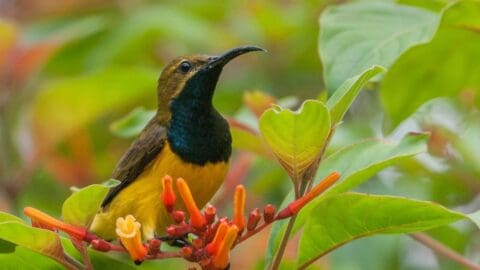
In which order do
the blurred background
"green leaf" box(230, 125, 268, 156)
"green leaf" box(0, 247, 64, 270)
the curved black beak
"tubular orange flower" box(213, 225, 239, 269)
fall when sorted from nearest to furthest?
1. "tubular orange flower" box(213, 225, 239, 269)
2. "green leaf" box(0, 247, 64, 270)
3. the curved black beak
4. "green leaf" box(230, 125, 268, 156)
5. the blurred background

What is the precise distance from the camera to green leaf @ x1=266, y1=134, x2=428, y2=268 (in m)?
2.20

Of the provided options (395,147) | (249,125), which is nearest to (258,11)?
(249,125)

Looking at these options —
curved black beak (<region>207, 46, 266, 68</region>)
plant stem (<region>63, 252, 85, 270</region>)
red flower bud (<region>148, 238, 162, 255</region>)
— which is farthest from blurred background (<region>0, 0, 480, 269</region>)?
red flower bud (<region>148, 238, 162, 255</region>)

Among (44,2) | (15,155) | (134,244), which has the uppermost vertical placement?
(134,244)

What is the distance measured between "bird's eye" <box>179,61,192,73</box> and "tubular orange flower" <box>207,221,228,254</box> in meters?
1.21

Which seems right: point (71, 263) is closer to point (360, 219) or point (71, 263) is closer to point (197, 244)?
point (197, 244)

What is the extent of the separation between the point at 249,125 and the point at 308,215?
813 millimetres

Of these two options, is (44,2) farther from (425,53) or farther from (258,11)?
(425,53)

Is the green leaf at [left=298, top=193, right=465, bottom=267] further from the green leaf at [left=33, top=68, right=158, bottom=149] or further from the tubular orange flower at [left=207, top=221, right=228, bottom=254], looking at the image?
the green leaf at [left=33, top=68, right=158, bottom=149]

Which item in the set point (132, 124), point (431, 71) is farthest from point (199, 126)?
point (431, 71)

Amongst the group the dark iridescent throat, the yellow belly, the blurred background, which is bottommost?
the blurred background

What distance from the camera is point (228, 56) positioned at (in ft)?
9.15

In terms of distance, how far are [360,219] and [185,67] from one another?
3.74 feet

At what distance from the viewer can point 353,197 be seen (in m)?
2.15
